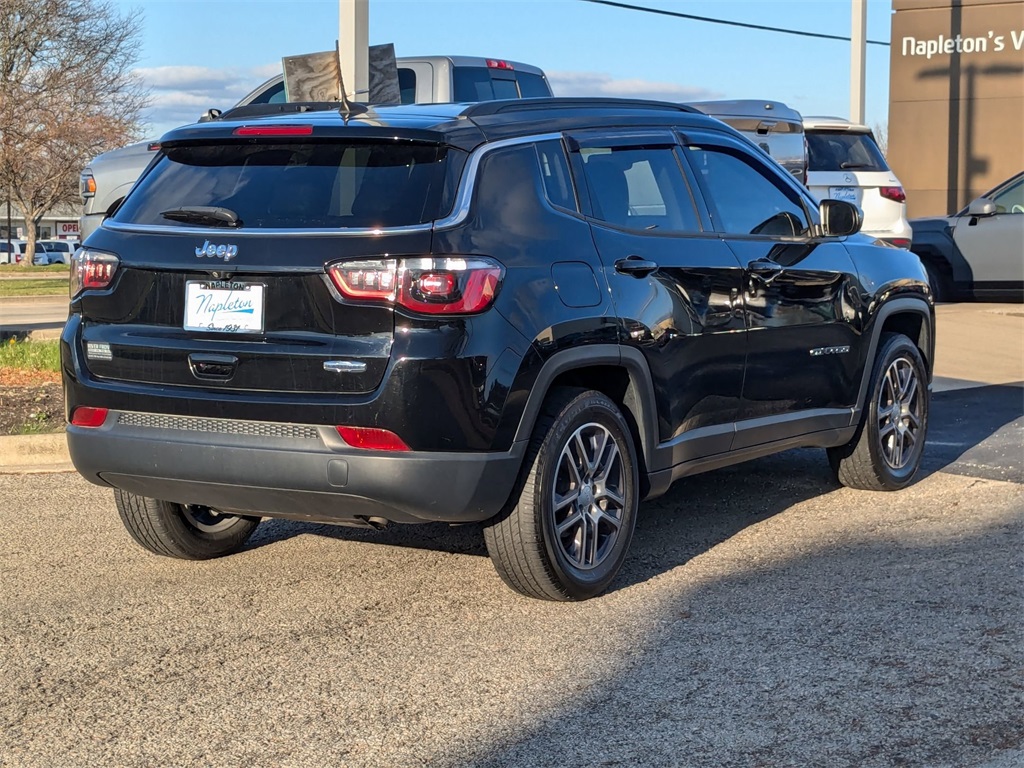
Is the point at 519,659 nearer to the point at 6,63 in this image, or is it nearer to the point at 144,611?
the point at 144,611

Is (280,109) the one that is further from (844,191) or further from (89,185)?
(844,191)

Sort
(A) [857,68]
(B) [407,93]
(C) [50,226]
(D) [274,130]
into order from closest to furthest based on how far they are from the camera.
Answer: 1. (D) [274,130]
2. (B) [407,93]
3. (A) [857,68]
4. (C) [50,226]

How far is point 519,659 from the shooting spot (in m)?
4.54

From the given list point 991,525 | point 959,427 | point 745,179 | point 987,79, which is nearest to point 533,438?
point 745,179

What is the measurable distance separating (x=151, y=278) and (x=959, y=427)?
20.5 ft

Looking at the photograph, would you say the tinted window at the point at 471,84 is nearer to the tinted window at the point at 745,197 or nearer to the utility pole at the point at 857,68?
the tinted window at the point at 745,197

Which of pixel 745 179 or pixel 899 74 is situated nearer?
pixel 745 179

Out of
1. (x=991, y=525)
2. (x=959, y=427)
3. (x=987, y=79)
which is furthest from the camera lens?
(x=987, y=79)

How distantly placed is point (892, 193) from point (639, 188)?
10.8 meters

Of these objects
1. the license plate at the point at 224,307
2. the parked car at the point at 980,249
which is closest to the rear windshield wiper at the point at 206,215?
the license plate at the point at 224,307

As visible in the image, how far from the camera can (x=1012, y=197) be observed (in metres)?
17.1

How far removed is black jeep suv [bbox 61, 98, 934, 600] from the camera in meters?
4.57

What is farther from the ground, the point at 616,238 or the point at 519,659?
the point at 616,238

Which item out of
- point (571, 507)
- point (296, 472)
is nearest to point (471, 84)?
point (571, 507)
